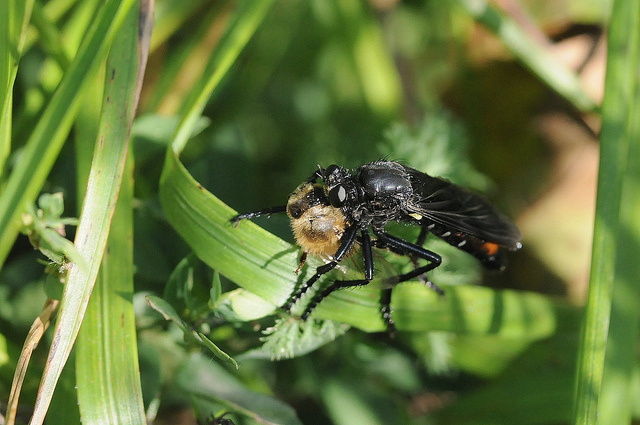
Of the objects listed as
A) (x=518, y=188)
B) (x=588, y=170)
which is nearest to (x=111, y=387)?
(x=518, y=188)

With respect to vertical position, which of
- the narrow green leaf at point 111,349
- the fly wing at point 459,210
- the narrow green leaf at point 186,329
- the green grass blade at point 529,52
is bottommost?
the narrow green leaf at point 111,349

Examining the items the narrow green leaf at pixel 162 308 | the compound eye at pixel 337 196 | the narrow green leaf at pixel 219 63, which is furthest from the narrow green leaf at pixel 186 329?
the compound eye at pixel 337 196

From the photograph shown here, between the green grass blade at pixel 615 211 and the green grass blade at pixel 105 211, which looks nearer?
the green grass blade at pixel 105 211

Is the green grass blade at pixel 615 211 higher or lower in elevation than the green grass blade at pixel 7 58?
higher

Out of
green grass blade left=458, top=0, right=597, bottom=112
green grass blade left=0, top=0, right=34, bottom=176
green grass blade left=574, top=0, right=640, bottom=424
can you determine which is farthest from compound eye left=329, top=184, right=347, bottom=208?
green grass blade left=458, top=0, right=597, bottom=112

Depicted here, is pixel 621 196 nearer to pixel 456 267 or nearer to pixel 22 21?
pixel 456 267

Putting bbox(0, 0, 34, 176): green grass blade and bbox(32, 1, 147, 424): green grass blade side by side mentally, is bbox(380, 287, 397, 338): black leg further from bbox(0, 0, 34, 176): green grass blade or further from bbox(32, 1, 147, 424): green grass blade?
bbox(0, 0, 34, 176): green grass blade

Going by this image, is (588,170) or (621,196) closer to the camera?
(621,196)

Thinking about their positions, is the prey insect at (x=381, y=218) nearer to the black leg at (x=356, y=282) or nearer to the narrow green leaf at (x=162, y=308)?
the black leg at (x=356, y=282)
